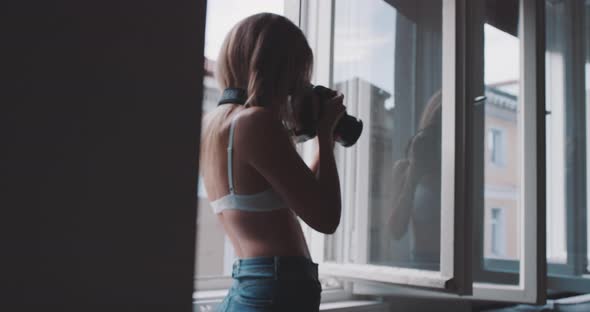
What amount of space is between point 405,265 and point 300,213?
766 mm

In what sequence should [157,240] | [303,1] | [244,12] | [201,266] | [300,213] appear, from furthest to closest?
[303,1] < [244,12] < [201,266] < [300,213] < [157,240]

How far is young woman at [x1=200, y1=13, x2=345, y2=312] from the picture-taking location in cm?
90

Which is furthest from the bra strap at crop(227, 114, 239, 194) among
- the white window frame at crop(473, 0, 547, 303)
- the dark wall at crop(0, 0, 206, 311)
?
the white window frame at crop(473, 0, 547, 303)

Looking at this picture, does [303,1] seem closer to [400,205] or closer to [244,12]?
[244,12]

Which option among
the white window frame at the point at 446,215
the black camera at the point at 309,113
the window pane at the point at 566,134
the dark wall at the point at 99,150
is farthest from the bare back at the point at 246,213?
the window pane at the point at 566,134

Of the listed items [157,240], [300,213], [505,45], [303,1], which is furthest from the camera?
[505,45]

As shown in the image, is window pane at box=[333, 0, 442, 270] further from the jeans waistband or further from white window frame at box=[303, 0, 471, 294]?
the jeans waistband

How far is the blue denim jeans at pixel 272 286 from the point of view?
0.90 meters

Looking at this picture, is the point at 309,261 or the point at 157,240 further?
the point at 309,261

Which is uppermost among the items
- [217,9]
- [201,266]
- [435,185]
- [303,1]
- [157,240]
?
[303,1]

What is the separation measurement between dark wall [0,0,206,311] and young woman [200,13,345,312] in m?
0.39

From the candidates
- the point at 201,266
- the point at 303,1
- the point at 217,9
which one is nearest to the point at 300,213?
the point at 201,266

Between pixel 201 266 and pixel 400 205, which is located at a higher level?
pixel 400 205

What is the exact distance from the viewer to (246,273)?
930 millimetres
